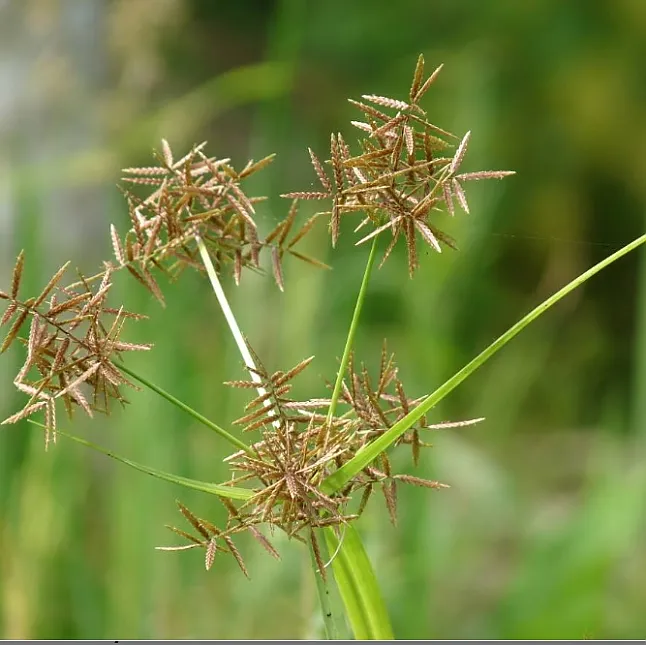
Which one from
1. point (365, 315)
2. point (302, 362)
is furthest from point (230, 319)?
point (365, 315)

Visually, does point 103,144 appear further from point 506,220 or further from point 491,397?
point 506,220

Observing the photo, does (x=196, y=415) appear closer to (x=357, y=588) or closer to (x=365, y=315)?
(x=357, y=588)

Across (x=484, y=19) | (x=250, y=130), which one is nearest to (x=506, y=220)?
(x=484, y=19)

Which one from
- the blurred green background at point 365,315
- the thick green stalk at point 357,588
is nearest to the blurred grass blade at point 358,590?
the thick green stalk at point 357,588

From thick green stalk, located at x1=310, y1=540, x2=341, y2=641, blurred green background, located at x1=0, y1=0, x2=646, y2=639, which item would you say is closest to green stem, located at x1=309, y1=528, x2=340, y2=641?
thick green stalk, located at x1=310, y1=540, x2=341, y2=641

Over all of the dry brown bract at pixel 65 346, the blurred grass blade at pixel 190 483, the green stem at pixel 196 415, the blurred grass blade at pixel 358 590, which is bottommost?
the blurred grass blade at pixel 358 590

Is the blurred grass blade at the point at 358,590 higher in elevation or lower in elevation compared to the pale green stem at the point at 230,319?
lower

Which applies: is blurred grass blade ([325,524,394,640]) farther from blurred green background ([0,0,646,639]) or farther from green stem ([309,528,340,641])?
blurred green background ([0,0,646,639])

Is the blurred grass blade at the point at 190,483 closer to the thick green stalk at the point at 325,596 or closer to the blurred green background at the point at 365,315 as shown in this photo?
the thick green stalk at the point at 325,596
